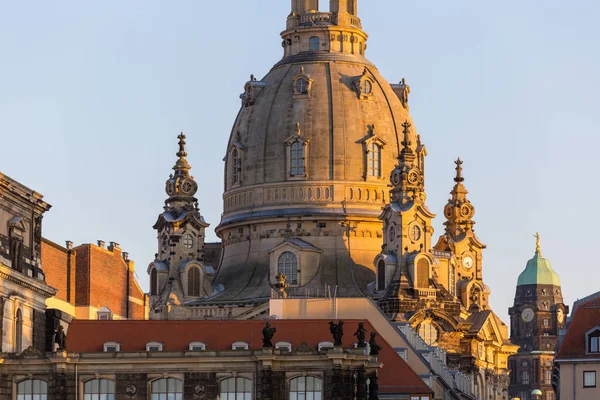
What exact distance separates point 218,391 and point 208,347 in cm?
699

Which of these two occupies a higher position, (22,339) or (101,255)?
(101,255)

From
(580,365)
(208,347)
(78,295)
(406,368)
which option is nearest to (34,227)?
(208,347)

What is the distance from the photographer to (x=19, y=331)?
138 m

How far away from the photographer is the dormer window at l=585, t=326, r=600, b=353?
15488 cm

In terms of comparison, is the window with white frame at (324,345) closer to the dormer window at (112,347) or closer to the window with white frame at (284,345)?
the window with white frame at (284,345)

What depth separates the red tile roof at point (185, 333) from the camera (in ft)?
471

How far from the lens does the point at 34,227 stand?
141500 mm

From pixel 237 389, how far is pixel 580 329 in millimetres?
29866

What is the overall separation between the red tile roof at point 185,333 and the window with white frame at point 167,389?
534 cm

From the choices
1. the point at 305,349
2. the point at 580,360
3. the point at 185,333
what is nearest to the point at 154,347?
the point at 185,333

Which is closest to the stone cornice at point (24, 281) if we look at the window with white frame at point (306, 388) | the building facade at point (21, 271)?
the building facade at point (21, 271)

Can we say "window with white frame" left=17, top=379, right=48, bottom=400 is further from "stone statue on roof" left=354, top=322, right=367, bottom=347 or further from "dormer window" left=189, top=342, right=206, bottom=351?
"stone statue on roof" left=354, top=322, right=367, bottom=347

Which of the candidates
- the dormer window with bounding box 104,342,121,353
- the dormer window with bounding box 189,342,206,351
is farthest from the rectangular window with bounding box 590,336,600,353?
the dormer window with bounding box 104,342,121,353

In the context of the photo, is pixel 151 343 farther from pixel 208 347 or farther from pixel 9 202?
pixel 9 202
